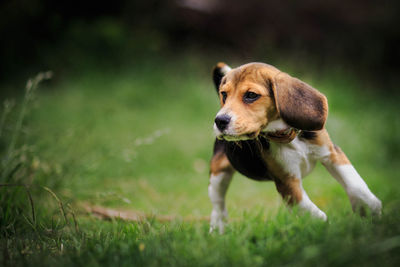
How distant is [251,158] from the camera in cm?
217

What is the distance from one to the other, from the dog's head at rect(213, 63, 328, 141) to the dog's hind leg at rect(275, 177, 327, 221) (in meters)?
0.31

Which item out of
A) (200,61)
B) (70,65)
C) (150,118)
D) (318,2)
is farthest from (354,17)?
(70,65)

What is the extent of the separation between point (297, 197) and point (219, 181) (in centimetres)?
68

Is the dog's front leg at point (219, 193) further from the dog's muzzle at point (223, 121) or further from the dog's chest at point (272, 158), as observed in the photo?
the dog's muzzle at point (223, 121)

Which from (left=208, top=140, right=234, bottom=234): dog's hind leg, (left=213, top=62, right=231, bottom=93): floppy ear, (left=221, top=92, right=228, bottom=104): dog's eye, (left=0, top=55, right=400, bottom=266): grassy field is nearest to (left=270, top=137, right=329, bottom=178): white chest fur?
(left=0, top=55, right=400, bottom=266): grassy field

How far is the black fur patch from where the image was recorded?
7.06 feet

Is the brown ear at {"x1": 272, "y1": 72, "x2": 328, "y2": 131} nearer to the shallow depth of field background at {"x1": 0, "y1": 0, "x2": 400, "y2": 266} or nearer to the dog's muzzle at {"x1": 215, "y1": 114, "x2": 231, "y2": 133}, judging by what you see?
the dog's muzzle at {"x1": 215, "y1": 114, "x2": 231, "y2": 133}

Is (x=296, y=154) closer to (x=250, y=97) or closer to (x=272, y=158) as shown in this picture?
(x=272, y=158)

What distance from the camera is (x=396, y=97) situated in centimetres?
832

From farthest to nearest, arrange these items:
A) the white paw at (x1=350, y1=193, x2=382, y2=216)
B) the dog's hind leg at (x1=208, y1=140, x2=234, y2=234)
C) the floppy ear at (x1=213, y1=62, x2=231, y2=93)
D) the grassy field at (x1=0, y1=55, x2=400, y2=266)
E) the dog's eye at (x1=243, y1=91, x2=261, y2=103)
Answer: the dog's hind leg at (x1=208, y1=140, x2=234, y2=234) < the floppy ear at (x1=213, y1=62, x2=231, y2=93) < the white paw at (x1=350, y1=193, x2=382, y2=216) < the dog's eye at (x1=243, y1=91, x2=261, y2=103) < the grassy field at (x1=0, y1=55, x2=400, y2=266)

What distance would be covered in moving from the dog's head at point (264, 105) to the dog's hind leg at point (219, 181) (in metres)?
0.59

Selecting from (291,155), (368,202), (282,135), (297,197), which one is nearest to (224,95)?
(282,135)

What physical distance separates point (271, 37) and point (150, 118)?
4805mm

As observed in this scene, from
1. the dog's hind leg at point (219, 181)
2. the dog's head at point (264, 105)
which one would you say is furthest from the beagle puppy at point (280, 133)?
the dog's hind leg at point (219, 181)
